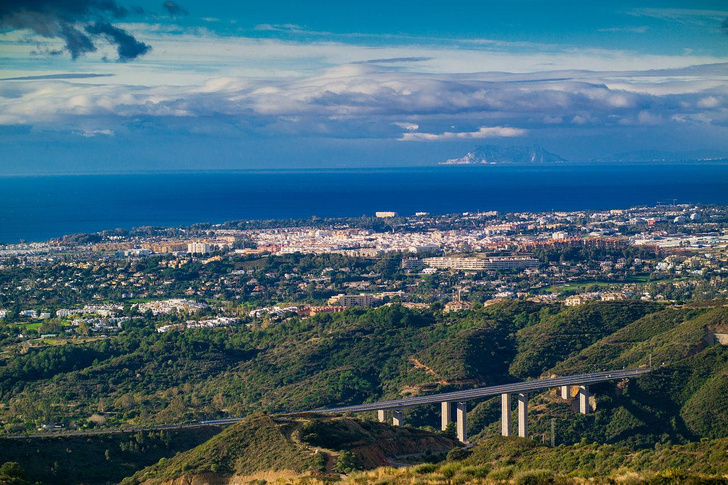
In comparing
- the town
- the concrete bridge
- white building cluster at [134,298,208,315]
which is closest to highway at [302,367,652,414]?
the concrete bridge

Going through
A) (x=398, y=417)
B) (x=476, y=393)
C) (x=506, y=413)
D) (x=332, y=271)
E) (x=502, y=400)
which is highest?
(x=476, y=393)

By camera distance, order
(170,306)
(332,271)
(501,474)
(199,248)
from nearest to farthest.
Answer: (501,474), (170,306), (332,271), (199,248)

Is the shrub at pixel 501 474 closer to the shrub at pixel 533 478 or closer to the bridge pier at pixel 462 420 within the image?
the shrub at pixel 533 478

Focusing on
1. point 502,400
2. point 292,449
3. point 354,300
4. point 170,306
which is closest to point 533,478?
point 292,449

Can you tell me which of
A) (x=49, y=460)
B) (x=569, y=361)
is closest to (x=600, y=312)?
(x=569, y=361)

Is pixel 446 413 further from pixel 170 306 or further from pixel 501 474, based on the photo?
pixel 170 306

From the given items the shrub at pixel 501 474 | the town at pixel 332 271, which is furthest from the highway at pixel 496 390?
the town at pixel 332 271
